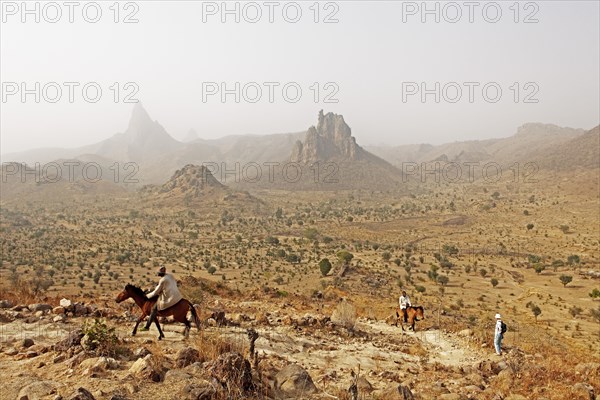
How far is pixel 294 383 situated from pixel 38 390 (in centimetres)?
371

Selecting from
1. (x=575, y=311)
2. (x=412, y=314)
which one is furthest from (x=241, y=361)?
(x=575, y=311)

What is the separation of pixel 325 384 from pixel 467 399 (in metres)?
2.59

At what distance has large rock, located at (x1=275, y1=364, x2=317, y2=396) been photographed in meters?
6.38

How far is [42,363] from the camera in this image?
6773mm

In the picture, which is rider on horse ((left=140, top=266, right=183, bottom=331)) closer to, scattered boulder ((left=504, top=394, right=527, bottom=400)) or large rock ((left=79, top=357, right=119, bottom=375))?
large rock ((left=79, top=357, right=119, bottom=375))

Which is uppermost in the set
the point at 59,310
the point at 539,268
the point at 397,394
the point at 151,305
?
the point at 151,305

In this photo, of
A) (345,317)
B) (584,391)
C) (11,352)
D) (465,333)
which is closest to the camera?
(11,352)

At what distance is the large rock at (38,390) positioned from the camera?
5383 mm

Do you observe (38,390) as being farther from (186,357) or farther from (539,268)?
(539,268)

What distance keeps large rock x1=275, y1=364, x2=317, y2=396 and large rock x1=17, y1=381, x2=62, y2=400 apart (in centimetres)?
326

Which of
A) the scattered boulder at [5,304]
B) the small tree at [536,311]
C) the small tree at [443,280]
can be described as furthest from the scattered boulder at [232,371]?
the small tree at [443,280]

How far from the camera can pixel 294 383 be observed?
6.47 metres

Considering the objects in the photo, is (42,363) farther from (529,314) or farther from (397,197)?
(397,197)

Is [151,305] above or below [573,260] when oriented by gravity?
above
